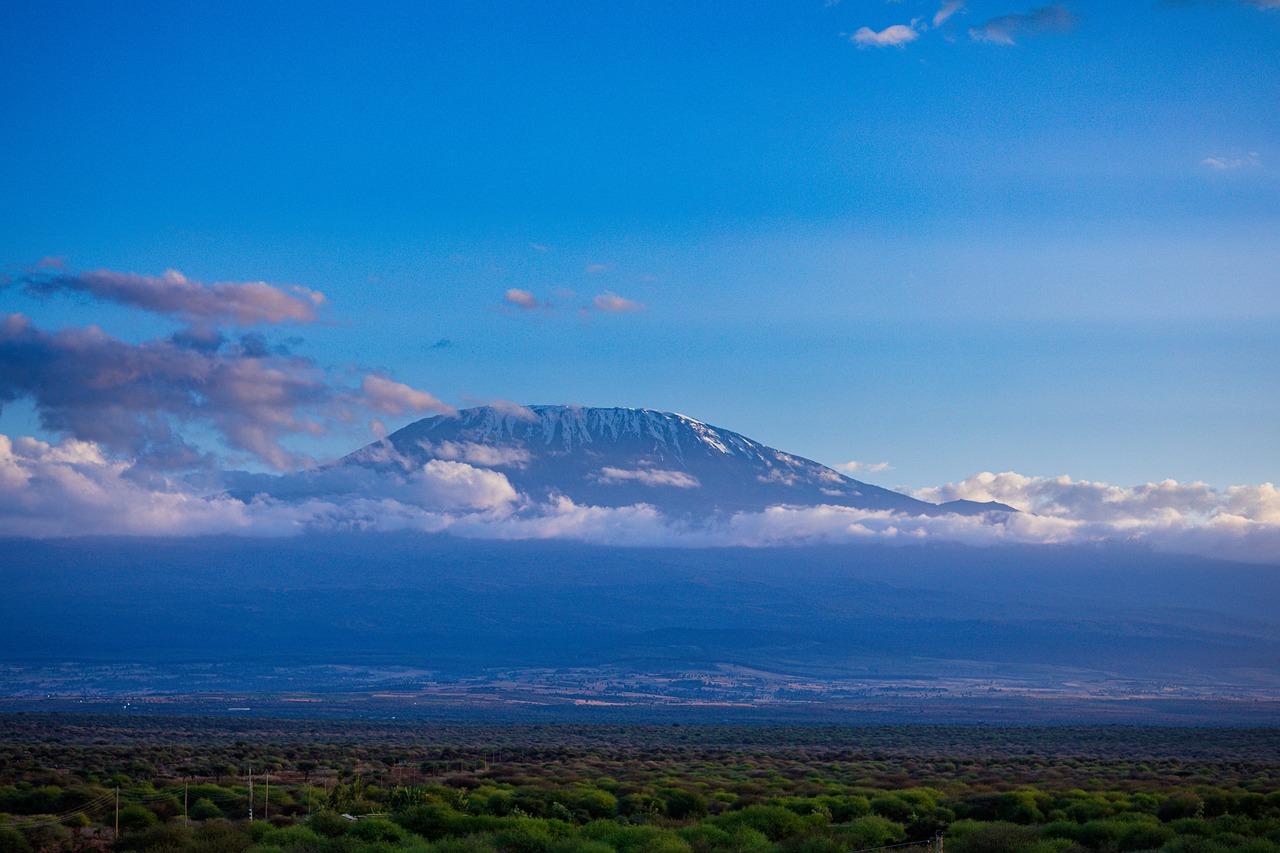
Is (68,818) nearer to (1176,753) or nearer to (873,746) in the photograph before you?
(873,746)

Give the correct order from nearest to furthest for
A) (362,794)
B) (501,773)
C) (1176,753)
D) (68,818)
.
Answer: (68,818), (362,794), (501,773), (1176,753)

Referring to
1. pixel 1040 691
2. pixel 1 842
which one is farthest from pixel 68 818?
pixel 1040 691

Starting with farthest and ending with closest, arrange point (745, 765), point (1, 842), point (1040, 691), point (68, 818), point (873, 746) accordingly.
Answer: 1. point (1040, 691)
2. point (873, 746)
3. point (745, 765)
4. point (68, 818)
5. point (1, 842)

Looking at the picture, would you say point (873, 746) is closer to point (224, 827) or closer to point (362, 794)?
point (362, 794)

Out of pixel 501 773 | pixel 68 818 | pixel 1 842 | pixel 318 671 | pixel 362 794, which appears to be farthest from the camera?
pixel 318 671

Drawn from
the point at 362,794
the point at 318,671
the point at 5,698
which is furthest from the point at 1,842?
the point at 318,671

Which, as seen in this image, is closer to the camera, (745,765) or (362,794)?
(362,794)
